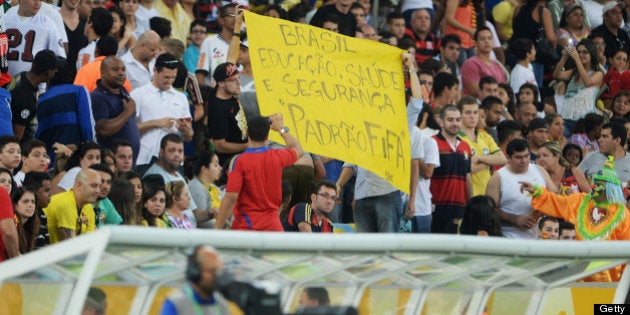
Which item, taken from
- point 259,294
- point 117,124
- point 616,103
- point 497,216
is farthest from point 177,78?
point 259,294

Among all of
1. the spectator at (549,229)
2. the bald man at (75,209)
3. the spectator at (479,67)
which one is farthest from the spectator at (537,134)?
the bald man at (75,209)

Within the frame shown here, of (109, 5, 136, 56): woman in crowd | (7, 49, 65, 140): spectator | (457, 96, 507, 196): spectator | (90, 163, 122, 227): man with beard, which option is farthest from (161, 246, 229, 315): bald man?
(109, 5, 136, 56): woman in crowd

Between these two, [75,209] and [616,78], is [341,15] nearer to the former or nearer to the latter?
[616,78]

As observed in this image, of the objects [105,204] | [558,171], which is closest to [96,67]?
[105,204]

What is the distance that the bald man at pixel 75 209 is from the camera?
12992 mm

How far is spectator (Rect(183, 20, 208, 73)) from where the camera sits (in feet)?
64.0

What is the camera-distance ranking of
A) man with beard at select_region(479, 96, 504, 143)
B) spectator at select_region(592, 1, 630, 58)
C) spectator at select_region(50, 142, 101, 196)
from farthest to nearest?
spectator at select_region(592, 1, 630, 58) < man with beard at select_region(479, 96, 504, 143) < spectator at select_region(50, 142, 101, 196)

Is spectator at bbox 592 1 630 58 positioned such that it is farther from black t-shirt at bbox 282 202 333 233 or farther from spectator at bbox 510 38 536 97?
black t-shirt at bbox 282 202 333 233

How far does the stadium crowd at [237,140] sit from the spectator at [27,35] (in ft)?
0.06

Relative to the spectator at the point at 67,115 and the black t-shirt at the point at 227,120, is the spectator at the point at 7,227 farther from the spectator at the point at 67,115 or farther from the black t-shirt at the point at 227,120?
the black t-shirt at the point at 227,120

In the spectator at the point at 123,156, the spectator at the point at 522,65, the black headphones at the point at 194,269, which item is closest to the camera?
the black headphones at the point at 194,269

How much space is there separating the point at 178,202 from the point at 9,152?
1887 mm

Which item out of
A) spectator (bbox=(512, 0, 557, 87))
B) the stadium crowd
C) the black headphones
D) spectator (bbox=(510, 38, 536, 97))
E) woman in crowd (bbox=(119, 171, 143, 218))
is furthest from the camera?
spectator (bbox=(512, 0, 557, 87))

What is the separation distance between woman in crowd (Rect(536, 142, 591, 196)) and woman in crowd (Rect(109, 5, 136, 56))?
15.6ft
